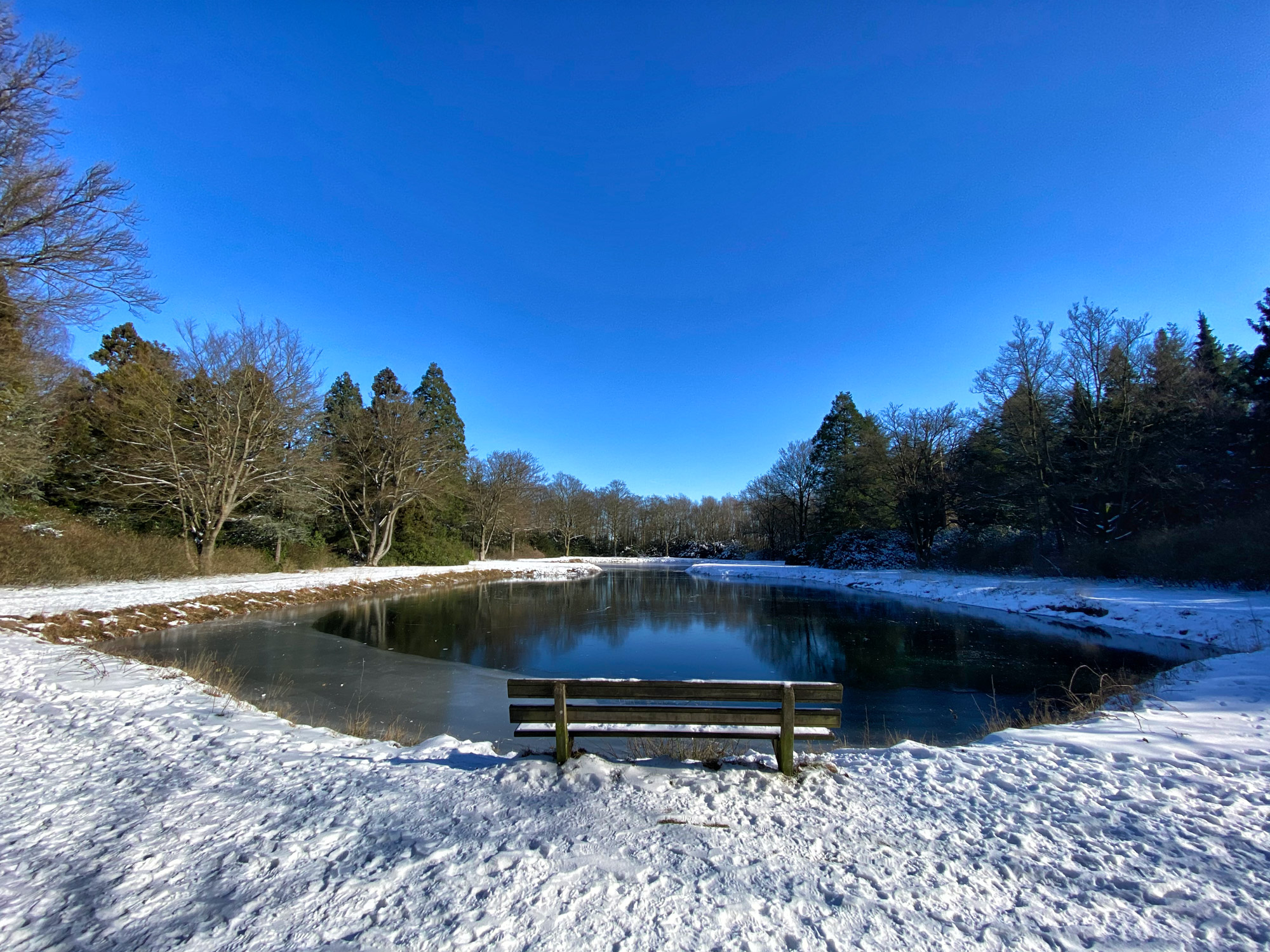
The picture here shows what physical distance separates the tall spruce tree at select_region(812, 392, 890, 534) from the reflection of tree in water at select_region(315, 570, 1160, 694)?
44.8 feet

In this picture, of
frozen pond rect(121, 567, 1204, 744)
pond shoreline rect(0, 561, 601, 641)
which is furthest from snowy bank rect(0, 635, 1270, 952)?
pond shoreline rect(0, 561, 601, 641)

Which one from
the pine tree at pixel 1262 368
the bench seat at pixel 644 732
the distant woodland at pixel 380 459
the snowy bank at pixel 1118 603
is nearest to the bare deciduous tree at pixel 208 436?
the distant woodland at pixel 380 459

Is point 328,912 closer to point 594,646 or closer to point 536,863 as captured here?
point 536,863

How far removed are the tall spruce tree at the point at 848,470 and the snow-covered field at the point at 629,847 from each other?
33.1 metres

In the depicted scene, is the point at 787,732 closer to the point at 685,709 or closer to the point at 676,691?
the point at 685,709

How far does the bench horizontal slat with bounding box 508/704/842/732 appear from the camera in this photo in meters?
4.42

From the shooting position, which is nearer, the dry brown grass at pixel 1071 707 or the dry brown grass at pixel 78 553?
the dry brown grass at pixel 1071 707

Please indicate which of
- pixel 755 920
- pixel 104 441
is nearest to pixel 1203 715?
pixel 755 920

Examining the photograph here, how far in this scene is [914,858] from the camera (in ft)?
10.8

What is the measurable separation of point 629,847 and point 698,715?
4.11 feet

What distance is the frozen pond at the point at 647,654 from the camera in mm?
8344

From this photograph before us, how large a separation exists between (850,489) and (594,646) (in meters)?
32.1

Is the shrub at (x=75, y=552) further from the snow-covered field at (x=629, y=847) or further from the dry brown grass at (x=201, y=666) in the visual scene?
the snow-covered field at (x=629, y=847)

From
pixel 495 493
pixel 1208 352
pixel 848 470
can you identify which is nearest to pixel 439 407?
pixel 495 493
